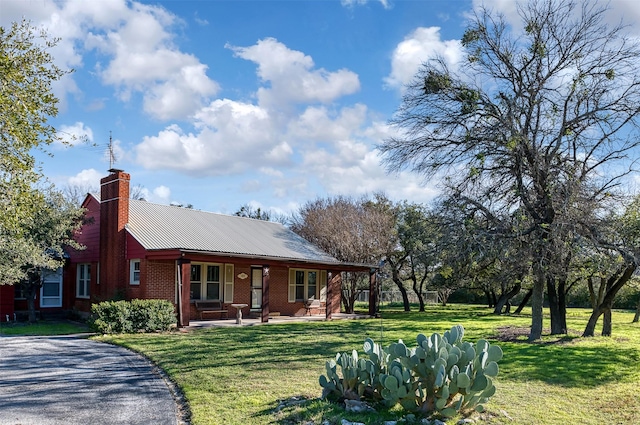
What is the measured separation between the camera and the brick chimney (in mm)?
18891

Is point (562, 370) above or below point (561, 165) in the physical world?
below

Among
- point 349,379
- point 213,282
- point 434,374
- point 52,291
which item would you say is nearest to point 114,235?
point 213,282

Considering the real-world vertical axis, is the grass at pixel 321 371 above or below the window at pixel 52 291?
below

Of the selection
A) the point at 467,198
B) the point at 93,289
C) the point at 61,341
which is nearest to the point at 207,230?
the point at 93,289

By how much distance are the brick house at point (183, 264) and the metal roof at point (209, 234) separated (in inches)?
1.4

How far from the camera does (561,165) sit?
1402 centimetres

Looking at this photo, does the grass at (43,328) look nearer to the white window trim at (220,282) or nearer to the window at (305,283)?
the white window trim at (220,282)

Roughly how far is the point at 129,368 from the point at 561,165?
11767 mm

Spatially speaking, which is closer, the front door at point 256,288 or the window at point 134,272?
the window at point 134,272

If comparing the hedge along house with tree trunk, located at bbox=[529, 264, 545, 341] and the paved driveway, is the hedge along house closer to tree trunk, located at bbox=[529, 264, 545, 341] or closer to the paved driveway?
the paved driveway

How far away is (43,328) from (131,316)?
15.3ft

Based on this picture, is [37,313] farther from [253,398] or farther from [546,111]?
→ [546,111]

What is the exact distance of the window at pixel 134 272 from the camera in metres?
18.8

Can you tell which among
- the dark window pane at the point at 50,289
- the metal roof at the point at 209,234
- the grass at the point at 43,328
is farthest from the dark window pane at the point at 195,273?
the dark window pane at the point at 50,289
